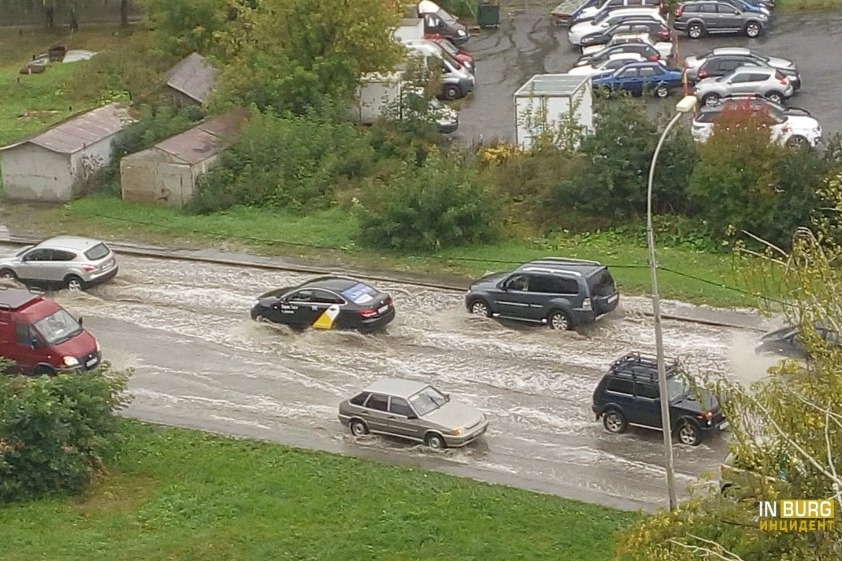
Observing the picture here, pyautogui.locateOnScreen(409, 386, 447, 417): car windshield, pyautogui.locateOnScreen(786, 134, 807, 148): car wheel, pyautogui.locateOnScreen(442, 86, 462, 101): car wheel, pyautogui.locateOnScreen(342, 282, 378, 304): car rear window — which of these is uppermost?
pyautogui.locateOnScreen(786, 134, 807, 148): car wheel

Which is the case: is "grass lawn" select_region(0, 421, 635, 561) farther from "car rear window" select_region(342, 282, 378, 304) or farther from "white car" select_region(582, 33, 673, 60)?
"white car" select_region(582, 33, 673, 60)

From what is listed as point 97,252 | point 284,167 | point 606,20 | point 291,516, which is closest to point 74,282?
point 97,252

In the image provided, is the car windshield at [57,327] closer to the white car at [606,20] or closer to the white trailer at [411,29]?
the white trailer at [411,29]

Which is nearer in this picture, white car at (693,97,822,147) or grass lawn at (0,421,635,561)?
grass lawn at (0,421,635,561)

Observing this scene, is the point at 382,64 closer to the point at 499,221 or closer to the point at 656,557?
the point at 499,221

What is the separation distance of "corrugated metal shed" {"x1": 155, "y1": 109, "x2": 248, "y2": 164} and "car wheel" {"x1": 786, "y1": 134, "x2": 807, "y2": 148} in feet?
53.5

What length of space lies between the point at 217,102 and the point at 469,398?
19832 mm

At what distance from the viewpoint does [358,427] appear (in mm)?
25281

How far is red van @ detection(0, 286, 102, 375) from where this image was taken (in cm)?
2733

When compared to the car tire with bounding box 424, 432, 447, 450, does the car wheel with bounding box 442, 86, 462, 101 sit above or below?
above

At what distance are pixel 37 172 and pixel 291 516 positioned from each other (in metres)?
21.9

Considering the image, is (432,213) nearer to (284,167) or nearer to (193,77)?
(284,167)

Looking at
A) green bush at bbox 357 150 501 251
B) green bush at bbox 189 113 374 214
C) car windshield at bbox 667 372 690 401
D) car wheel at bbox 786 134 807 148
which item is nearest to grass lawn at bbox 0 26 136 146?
green bush at bbox 189 113 374 214

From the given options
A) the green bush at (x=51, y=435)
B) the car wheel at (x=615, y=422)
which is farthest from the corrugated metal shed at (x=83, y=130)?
the car wheel at (x=615, y=422)
